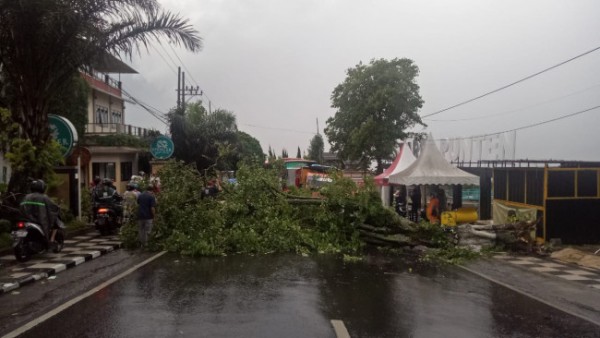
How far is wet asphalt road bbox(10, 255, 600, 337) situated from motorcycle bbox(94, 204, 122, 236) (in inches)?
207

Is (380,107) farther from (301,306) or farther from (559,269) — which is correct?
(301,306)

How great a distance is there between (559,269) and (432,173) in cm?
656

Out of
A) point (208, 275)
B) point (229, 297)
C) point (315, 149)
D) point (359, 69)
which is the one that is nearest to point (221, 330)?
point (229, 297)

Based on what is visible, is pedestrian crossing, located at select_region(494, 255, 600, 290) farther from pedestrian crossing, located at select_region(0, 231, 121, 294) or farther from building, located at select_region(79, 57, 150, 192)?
building, located at select_region(79, 57, 150, 192)

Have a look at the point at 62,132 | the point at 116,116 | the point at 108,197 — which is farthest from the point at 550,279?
the point at 116,116

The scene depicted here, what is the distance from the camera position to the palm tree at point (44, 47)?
13.2 m

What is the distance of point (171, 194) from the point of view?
14398 millimetres

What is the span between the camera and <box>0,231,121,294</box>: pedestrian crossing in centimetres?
918

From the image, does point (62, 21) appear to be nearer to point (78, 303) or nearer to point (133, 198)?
point (133, 198)

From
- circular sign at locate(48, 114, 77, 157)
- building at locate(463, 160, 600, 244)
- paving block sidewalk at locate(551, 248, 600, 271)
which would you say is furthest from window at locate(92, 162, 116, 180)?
paving block sidewalk at locate(551, 248, 600, 271)

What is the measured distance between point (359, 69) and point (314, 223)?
86.3 ft

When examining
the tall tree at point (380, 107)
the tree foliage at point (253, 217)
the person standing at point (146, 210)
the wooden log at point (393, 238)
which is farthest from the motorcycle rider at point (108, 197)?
the tall tree at point (380, 107)

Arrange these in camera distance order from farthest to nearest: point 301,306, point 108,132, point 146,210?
point 108,132
point 146,210
point 301,306

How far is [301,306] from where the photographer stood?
739 centimetres
